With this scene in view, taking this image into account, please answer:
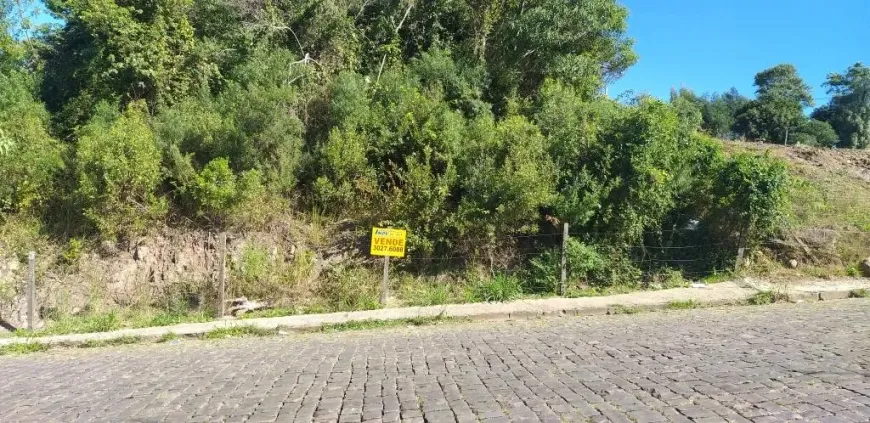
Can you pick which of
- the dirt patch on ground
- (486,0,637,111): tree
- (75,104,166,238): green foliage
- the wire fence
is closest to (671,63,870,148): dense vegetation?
the dirt patch on ground

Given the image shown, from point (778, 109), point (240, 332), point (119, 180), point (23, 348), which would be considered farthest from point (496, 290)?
point (778, 109)

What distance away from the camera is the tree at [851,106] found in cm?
4128

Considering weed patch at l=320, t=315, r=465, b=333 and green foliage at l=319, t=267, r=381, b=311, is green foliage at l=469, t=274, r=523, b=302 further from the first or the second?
green foliage at l=319, t=267, r=381, b=311

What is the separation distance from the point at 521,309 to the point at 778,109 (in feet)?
134

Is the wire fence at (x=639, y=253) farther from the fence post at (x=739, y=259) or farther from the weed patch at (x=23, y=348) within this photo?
the weed patch at (x=23, y=348)

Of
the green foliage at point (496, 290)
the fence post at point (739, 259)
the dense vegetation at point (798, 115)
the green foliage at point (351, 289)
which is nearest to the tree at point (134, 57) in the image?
the green foliage at point (351, 289)

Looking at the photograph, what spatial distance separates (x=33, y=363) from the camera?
8.19m

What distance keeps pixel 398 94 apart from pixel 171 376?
33.4ft

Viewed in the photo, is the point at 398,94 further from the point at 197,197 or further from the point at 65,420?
the point at 65,420

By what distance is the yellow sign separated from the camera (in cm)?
1159

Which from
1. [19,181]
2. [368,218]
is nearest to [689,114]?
[368,218]

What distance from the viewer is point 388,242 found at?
38.2 ft

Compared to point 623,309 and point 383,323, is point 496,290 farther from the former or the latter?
point 383,323

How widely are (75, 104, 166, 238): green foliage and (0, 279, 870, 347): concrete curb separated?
10.6 ft
